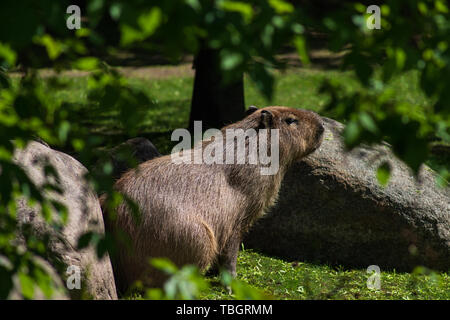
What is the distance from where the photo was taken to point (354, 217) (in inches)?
226

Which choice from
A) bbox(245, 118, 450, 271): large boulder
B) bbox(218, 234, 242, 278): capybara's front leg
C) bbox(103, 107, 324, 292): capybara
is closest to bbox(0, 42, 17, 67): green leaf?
bbox(103, 107, 324, 292): capybara

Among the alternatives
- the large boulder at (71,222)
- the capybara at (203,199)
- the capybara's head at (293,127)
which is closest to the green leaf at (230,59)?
the large boulder at (71,222)

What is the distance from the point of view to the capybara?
4.54 meters

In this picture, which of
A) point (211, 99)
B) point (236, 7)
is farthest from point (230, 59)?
point (211, 99)

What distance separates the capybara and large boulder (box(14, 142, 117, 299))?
262mm

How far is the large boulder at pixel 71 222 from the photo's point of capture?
3807mm

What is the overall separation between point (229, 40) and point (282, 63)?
22cm

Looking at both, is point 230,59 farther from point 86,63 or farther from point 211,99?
point 211,99

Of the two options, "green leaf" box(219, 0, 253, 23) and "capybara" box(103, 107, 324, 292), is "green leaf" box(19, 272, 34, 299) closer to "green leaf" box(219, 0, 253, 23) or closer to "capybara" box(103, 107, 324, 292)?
"green leaf" box(219, 0, 253, 23)

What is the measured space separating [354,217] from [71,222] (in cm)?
281

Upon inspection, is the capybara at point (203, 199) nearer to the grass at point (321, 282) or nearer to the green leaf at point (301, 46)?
the grass at point (321, 282)

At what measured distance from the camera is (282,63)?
77.7 inches
